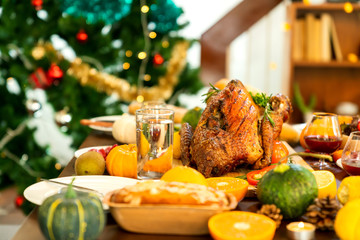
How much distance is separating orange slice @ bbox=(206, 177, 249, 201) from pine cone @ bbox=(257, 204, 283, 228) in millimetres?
110

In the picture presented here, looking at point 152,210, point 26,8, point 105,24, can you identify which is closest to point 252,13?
point 105,24

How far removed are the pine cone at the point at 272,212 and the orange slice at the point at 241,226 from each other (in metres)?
0.04

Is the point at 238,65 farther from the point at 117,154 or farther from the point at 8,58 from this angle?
the point at 117,154

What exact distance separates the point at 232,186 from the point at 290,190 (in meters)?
0.16

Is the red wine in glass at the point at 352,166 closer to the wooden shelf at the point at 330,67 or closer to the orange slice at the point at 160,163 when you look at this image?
the orange slice at the point at 160,163

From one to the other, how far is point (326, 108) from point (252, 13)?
1.09 m

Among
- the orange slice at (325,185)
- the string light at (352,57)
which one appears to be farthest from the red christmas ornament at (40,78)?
the string light at (352,57)

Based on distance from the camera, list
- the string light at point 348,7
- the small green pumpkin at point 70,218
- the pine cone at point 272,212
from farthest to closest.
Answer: the string light at point 348,7
the pine cone at point 272,212
the small green pumpkin at point 70,218

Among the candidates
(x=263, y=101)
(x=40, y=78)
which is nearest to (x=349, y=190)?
(x=263, y=101)

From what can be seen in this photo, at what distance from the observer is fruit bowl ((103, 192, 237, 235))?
0.85m

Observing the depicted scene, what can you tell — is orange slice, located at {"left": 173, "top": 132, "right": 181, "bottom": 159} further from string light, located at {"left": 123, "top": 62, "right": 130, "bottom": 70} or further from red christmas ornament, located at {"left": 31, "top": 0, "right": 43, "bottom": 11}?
red christmas ornament, located at {"left": 31, "top": 0, "right": 43, "bottom": 11}

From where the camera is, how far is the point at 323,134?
4.44 feet

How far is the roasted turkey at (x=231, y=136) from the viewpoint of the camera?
1.24 metres

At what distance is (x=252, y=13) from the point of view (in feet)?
10.8
